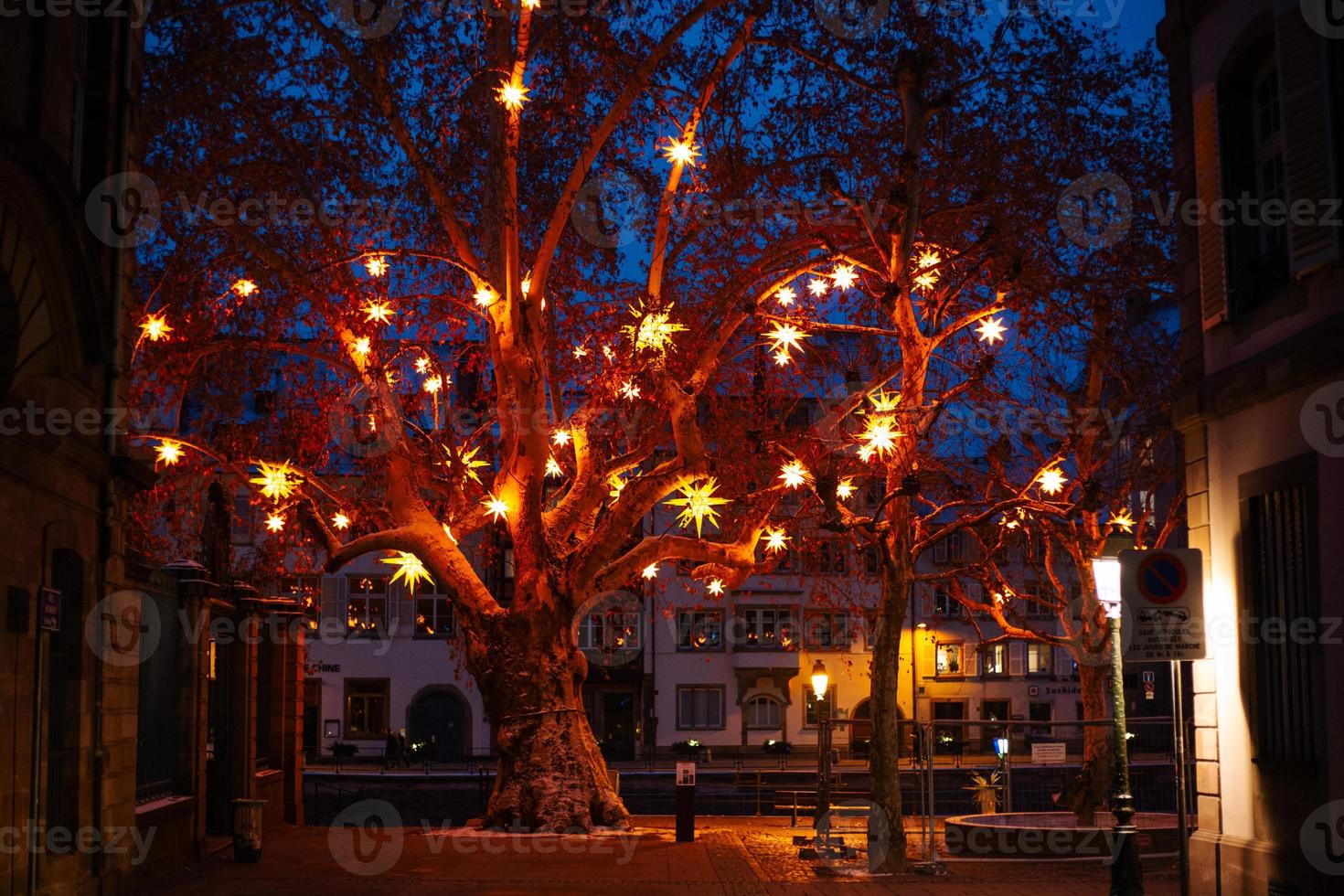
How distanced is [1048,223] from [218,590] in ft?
41.6

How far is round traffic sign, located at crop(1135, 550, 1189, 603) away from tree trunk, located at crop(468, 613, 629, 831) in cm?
1241

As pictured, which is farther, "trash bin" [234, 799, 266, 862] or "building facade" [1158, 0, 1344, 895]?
"trash bin" [234, 799, 266, 862]

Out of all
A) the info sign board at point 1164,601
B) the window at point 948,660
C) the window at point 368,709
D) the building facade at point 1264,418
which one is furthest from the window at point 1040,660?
the info sign board at point 1164,601

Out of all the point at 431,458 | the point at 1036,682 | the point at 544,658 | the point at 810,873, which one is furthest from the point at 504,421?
the point at 1036,682

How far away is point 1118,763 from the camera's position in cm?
1397

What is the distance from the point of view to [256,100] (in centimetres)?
2109

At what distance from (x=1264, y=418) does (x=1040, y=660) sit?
51.3 m

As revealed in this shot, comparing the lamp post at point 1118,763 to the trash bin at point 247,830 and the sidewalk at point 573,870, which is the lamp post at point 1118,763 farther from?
the trash bin at point 247,830

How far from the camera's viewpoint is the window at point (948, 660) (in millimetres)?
62281

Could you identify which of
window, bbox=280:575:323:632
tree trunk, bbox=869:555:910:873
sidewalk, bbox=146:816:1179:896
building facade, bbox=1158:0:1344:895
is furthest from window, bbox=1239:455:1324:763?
window, bbox=280:575:323:632

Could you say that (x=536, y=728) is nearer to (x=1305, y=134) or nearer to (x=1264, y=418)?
(x=1264, y=418)

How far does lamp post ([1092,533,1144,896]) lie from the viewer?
1361 cm

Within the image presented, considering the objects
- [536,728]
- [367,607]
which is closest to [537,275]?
[536,728]

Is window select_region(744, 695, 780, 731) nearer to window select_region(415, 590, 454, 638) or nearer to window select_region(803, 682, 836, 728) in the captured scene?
window select_region(803, 682, 836, 728)
